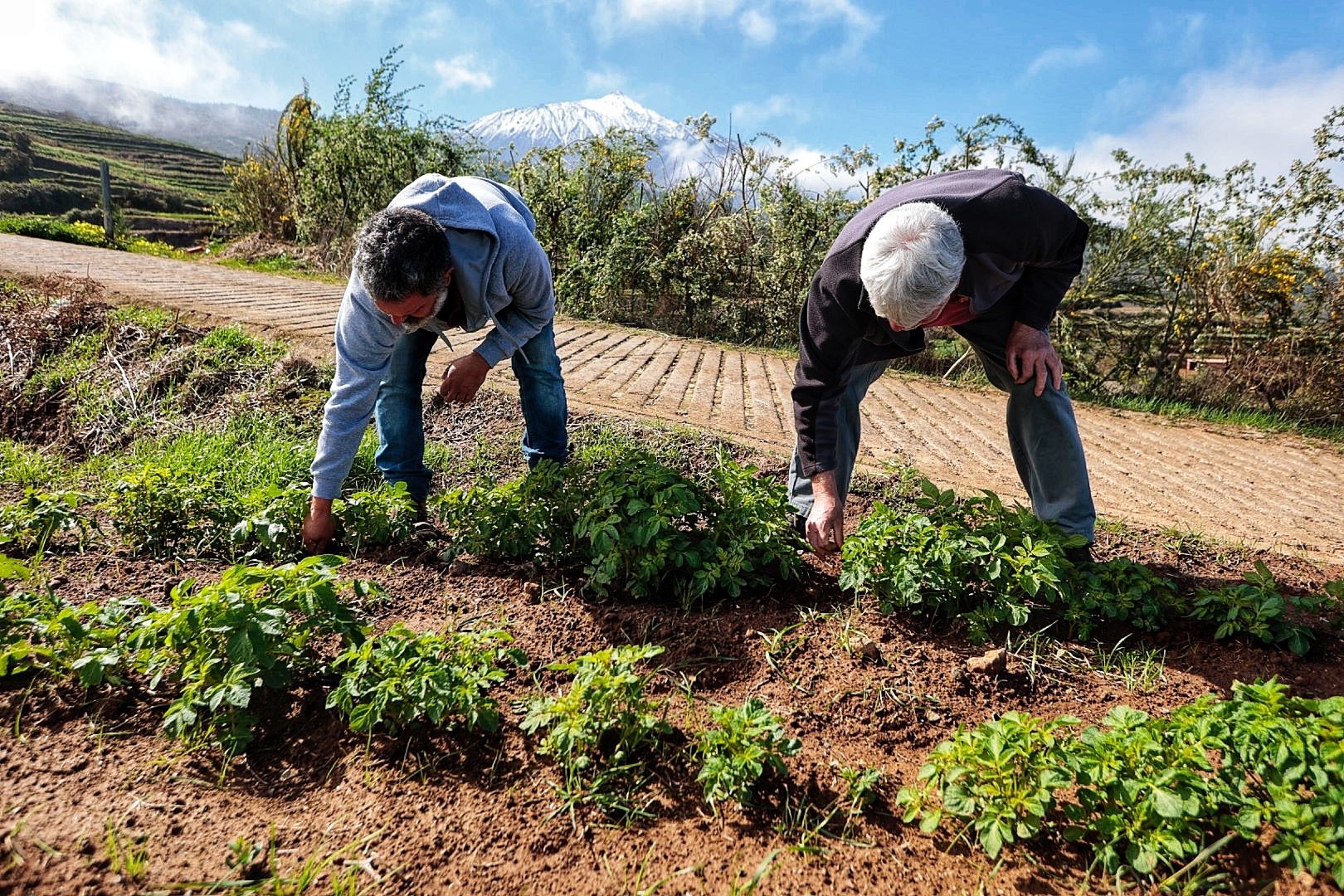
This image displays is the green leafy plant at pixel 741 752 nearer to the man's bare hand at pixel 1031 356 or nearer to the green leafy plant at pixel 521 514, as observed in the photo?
the green leafy plant at pixel 521 514

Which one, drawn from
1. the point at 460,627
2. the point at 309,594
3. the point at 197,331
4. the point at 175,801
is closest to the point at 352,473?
the point at 460,627

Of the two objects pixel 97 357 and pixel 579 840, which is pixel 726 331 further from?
pixel 579 840

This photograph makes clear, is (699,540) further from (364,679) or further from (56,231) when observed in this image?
(56,231)

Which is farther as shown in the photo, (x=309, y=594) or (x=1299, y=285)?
(x=1299, y=285)

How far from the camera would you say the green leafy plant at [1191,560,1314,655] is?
2.39 meters

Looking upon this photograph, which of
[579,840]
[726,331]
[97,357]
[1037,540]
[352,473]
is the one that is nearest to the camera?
[579,840]

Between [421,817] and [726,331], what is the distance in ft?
24.2

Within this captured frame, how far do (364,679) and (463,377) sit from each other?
124cm

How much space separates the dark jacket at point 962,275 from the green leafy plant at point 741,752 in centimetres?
107

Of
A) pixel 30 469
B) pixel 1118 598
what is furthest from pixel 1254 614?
pixel 30 469

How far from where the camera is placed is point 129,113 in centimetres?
10988

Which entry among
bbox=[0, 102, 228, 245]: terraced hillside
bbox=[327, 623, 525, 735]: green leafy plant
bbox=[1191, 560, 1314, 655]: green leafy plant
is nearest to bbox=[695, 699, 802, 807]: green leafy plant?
bbox=[327, 623, 525, 735]: green leafy plant

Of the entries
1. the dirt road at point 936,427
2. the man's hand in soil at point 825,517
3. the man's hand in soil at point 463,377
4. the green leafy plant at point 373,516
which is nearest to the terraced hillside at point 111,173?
the dirt road at point 936,427

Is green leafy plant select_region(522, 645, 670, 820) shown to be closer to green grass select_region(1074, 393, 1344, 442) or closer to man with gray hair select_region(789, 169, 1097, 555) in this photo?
man with gray hair select_region(789, 169, 1097, 555)
